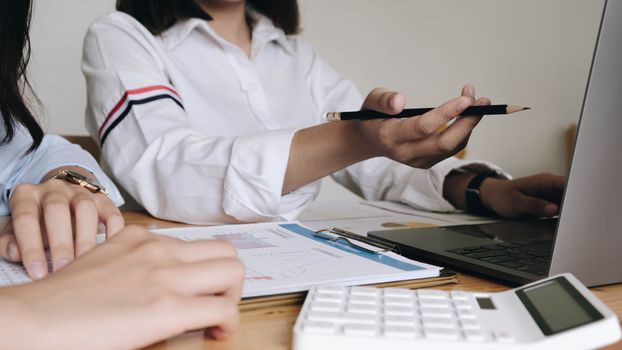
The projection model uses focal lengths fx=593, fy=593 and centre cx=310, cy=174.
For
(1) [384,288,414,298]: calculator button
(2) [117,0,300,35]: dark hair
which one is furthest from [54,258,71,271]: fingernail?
(2) [117,0,300,35]: dark hair

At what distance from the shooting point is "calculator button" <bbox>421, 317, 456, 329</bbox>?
0.33 m

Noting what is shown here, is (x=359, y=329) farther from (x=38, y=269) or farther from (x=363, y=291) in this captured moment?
(x=38, y=269)

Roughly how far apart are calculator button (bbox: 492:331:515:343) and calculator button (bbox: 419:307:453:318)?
0.04 metres

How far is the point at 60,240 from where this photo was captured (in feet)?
1.47

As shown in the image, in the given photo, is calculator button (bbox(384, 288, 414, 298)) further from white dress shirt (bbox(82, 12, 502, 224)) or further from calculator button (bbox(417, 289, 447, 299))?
white dress shirt (bbox(82, 12, 502, 224))

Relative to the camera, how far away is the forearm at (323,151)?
74 centimetres

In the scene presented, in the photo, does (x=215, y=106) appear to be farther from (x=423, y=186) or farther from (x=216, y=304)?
(x=216, y=304)

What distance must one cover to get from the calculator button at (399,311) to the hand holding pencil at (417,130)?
0.27 meters

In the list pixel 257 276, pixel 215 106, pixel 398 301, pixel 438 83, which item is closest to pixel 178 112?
pixel 215 106

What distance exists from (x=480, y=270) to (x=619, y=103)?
0.59ft

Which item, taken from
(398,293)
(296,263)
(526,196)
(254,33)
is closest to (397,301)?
(398,293)

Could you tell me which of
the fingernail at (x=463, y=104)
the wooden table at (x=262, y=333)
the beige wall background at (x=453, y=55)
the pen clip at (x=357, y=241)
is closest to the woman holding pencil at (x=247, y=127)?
the fingernail at (x=463, y=104)

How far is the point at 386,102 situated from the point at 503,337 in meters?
0.35

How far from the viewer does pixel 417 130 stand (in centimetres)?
62
